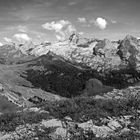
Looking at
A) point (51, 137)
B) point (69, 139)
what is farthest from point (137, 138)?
point (51, 137)

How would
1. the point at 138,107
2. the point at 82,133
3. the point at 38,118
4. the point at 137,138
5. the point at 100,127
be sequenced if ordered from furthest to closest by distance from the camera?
the point at 138,107, the point at 38,118, the point at 100,127, the point at 82,133, the point at 137,138

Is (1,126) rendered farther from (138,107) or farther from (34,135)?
(138,107)

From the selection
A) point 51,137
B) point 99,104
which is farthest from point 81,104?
point 51,137

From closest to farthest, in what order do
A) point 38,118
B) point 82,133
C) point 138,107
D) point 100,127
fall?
point 82,133, point 100,127, point 38,118, point 138,107

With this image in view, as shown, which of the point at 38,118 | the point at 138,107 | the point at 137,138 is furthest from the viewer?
the point at 138,107

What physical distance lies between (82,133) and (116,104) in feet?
18.3

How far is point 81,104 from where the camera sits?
1738 cm

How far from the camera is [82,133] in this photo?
1230cm

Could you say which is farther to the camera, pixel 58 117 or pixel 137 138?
pixel 58 117

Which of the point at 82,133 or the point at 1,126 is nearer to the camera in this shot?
the point at 82,133

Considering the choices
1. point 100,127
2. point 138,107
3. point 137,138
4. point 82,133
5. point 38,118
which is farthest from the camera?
point 138,107

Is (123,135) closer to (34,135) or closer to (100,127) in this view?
(100,127)

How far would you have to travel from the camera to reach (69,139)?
11.6 m

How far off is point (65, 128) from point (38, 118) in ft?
7.87
